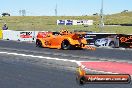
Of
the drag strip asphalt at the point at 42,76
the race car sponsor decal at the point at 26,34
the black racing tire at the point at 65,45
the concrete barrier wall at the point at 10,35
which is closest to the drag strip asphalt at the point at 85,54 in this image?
the black racing tire at the point at 65,45

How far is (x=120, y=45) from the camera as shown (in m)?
27.0

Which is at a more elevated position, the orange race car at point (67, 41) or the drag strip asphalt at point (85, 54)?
the orange race car at point (67, 41)

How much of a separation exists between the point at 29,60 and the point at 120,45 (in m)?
13.3

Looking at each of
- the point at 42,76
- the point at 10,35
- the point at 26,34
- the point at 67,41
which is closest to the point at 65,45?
the point at 67,41

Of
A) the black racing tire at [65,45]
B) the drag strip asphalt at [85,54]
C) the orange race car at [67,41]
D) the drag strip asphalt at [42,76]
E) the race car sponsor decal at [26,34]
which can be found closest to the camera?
the drag strip asphalt at [42,76]

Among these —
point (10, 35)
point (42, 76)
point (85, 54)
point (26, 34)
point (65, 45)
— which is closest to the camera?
point (42, 76)

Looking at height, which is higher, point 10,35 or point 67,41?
point 67,41

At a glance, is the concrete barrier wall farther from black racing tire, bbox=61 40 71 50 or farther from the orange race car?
black racing tire, bbox=61 40 71 50

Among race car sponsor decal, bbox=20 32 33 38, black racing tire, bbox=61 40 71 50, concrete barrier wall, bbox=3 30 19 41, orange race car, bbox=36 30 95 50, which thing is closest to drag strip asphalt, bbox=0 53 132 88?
orange race car, bbox=36 30 95 50

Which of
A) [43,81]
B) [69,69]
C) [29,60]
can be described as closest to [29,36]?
[29,60]

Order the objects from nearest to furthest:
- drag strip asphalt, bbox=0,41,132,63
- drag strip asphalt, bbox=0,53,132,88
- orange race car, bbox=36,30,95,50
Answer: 1. drag strip asphalt, bbox=0,53,132,88
2. drag strip asphalt, bbox=0,41,132,63
3. orange race car, bbox=36,30,95,50

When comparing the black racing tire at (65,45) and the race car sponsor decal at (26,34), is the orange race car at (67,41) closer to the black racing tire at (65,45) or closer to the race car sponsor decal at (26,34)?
the black racing tire at (65,45)

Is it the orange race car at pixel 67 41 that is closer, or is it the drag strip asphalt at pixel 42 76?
the drag strip asphalt at pixel 42 76

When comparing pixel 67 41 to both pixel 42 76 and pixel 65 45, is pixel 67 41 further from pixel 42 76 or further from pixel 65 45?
pixel 42 76
